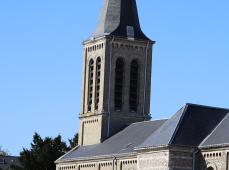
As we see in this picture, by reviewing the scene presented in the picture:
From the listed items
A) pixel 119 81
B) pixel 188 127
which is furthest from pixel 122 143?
pixel 188 127

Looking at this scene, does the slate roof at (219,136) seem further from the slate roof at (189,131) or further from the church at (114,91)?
the church at (114,91)

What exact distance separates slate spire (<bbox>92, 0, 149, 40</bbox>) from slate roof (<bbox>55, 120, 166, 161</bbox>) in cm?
878

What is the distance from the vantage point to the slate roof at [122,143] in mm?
73562

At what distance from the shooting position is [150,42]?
84062mm

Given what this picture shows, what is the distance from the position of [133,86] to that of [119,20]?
611 cm

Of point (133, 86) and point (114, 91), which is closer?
point (114, 91)

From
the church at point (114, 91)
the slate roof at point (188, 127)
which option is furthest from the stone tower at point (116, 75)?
the slate roof at point (188, 127)

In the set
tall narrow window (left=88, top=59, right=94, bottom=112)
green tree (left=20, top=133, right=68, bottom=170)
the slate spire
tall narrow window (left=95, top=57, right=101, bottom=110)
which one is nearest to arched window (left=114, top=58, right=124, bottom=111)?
tall narrow window (left=95, top=57, right=101, bottom=110)

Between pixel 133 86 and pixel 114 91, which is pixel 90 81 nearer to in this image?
pixel 114 91

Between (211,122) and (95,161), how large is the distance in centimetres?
1435

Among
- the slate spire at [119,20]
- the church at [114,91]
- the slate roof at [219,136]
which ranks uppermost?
the slate spire at [119,20]

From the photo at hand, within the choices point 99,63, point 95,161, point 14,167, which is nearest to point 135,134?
point 95,161

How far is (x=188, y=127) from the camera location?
215 ft

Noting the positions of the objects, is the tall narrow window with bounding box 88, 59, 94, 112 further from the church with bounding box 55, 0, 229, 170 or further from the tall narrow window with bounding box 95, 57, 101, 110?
the tall narrow window with bounding box 95, 57, 101, 110
